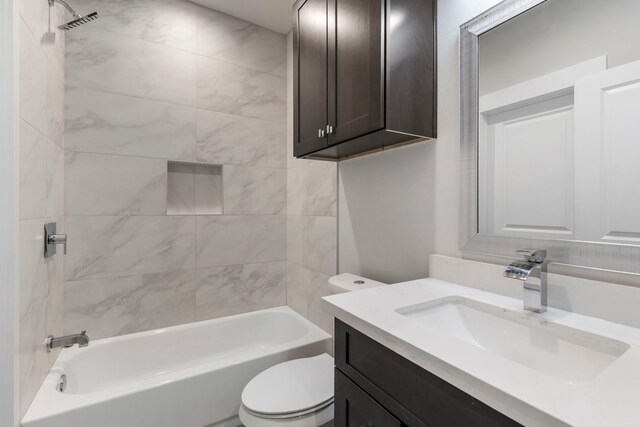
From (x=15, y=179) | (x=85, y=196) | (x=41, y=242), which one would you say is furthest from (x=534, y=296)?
(x=85, y=196)

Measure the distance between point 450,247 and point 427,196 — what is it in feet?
0.77

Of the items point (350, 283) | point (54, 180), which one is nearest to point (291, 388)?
point (350, 283)

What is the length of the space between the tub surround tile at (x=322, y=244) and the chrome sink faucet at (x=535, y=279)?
1186mm

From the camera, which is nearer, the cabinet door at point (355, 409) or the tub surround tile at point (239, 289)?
the cabinet door at point (355, 409)

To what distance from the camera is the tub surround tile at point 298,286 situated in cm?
225

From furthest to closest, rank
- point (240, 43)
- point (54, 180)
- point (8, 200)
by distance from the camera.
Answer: point (240, 43) < point (54, 180) < point (8, 200)

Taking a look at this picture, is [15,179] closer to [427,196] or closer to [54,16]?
[54,16]

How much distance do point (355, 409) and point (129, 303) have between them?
5.69 ft

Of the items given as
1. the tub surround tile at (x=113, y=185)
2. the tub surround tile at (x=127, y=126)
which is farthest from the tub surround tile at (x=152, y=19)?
the tub surround tile at (x=113, y=185)

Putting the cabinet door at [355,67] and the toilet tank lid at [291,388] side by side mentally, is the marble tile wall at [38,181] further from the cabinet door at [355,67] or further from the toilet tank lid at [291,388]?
the cabinet door at [355,67]

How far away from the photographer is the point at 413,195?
1.35 meters

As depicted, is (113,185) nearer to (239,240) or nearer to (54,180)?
(54,180)

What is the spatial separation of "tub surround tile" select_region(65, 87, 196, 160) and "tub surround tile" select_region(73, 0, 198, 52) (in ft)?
1.38

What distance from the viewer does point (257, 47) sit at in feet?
7.78
